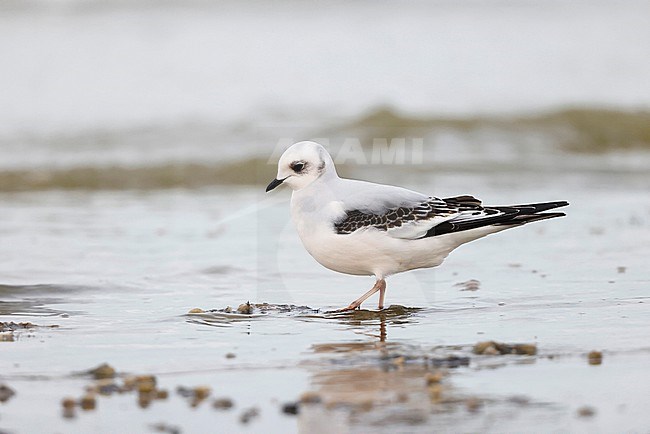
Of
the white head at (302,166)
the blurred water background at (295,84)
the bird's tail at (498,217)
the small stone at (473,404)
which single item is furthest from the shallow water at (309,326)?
the blurred water background at (295,84)

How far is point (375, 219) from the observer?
4.68 m

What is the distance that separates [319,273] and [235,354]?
6.60ft

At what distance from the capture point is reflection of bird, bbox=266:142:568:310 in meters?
4.65

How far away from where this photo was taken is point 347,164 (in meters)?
10.6

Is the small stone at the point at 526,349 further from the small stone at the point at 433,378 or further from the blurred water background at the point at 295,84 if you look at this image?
the blurred water background at the point at 295,84

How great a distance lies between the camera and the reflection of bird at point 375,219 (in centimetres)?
465

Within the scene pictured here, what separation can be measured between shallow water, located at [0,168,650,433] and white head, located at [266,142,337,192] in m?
0.59

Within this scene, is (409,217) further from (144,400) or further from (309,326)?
(144,400)

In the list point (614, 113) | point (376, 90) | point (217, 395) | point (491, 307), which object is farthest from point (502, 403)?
point (376, 90)

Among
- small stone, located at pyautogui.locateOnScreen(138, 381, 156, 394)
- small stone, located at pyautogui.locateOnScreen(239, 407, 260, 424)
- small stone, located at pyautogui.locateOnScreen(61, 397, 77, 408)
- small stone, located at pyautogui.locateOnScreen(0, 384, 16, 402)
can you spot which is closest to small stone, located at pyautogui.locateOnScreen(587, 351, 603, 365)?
small stone, located at pyautogui.locateOnScreen(239, 407, 260, 424)

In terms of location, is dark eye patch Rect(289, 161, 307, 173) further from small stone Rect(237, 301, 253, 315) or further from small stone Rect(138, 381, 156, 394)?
small stone Rect(138, 381, 156, 394)

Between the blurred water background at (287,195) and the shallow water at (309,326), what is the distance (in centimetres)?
2

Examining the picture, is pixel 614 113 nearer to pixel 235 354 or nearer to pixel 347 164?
pixel 347 164

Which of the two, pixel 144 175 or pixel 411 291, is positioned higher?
pixel 144 175
